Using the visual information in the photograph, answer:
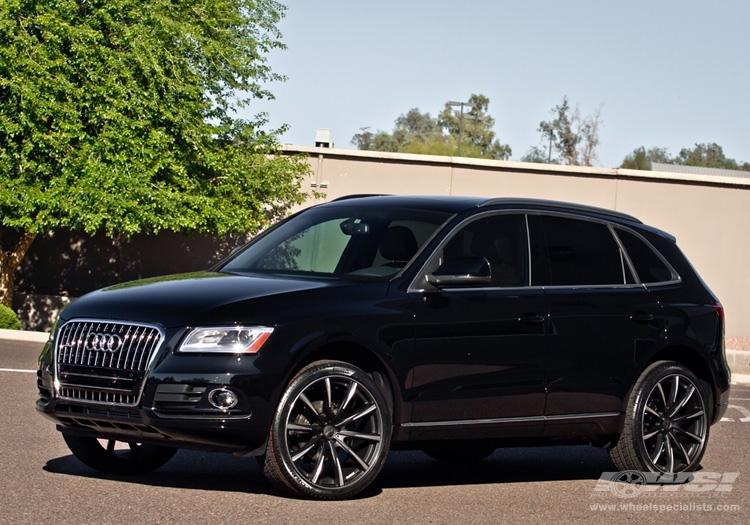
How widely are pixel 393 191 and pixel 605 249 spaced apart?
25.3m

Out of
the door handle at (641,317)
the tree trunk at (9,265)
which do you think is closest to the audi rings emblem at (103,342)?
the door handle at (641,317)

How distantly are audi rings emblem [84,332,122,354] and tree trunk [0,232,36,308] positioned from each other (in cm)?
2492

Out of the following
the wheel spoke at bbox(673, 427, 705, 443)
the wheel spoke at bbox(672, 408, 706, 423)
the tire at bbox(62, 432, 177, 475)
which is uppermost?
the wheel spoke at bbox(672, 408, 706, 423)

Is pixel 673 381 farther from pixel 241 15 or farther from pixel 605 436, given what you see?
pixel 241 15

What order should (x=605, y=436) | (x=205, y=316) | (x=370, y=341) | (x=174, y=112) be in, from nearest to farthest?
(x=205, y=316), (x=370, y=341), (x=605, y=436), (x=174, y=112)

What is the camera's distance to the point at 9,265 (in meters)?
31.0

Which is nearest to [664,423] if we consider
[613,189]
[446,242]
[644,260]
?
[644,260]

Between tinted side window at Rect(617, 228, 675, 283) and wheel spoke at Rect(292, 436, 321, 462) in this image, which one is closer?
wheel spoke at Rect(292, 436, 321, 462)

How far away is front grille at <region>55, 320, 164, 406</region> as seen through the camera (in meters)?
6.38

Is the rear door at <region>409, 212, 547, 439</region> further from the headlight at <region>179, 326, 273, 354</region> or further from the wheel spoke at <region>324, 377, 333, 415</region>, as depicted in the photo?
the headlight at <region>179, 326, 273, 354</region>

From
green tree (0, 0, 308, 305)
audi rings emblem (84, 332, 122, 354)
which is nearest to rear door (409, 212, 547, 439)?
audi rings emblem (84, 332, 122, 354)

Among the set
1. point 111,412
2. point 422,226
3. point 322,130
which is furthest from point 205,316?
point 322,130

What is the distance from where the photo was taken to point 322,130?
117 feet

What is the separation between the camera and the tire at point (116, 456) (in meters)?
7.31
